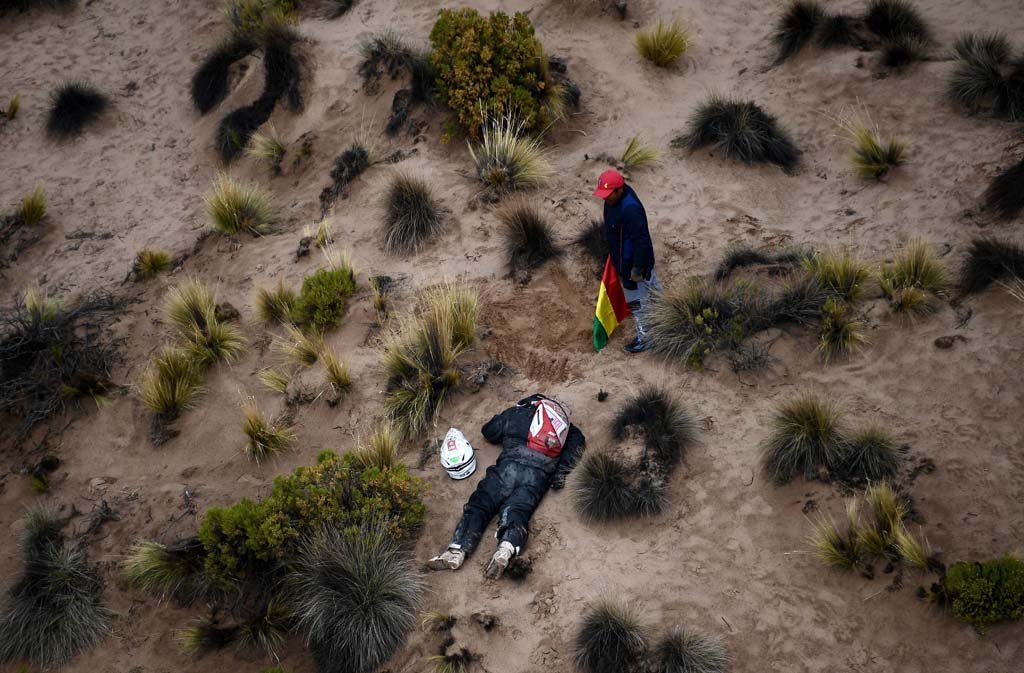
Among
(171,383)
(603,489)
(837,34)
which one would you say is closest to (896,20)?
(837,34)

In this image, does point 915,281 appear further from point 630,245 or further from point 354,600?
point 354,600

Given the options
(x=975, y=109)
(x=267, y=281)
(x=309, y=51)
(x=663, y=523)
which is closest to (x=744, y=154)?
(x=975, y=109)

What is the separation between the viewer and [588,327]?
8.02 metres

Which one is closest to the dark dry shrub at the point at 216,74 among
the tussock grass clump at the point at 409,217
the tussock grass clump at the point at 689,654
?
the tussock grass clump at the point at 409,217

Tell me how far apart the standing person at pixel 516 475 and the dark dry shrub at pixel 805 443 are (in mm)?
1624

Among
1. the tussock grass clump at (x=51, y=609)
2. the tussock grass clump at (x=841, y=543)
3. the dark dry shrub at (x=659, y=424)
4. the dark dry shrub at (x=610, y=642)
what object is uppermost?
the tussock grass clump at (x=841, y=543)

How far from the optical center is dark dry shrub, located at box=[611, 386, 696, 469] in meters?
6.32

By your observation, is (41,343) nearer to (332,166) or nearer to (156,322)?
(156,322)

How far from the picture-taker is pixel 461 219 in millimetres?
9305

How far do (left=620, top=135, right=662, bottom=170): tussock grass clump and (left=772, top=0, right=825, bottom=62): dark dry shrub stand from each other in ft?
9.23

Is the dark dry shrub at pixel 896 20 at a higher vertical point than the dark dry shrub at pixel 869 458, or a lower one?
higher

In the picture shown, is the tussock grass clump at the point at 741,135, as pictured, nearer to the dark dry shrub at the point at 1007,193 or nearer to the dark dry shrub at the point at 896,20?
the dark dry shrub at the point at 896,20

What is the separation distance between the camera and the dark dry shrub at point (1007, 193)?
287 inches

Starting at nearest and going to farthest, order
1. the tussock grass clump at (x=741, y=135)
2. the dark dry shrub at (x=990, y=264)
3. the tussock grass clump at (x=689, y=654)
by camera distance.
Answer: the tussock grass clump at (x=689, y=654) → the dark dry shrub at (x=990, y=264) → the tussock grass clump at (x=741, y=135)
